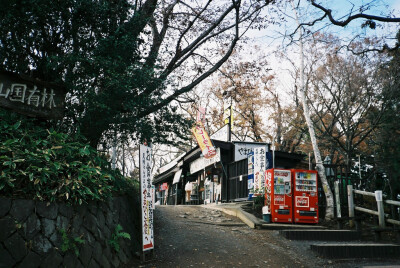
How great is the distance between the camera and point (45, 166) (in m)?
6.23

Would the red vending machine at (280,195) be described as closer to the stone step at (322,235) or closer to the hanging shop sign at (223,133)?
the stone step at (322,235)

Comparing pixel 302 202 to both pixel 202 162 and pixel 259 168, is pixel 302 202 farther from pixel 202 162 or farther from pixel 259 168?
pixel 202 162

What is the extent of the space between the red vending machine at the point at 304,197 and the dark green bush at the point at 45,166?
8829 mm

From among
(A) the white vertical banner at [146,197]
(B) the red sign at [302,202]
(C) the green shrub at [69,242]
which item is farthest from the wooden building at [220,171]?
(C) the green shrub at [69,242]

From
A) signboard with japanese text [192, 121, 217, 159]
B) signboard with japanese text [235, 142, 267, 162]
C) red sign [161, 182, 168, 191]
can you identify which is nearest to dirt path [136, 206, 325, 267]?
signboard with japanese text [192, 121, 217, 159]

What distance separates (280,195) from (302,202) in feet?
3.35

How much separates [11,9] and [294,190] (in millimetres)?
11465

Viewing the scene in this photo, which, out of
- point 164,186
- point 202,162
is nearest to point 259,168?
point 202,162

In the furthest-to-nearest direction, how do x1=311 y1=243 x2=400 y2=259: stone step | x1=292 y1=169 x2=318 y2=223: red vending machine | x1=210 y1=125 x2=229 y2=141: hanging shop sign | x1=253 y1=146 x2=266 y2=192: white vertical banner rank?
x1=210 y1=125 x2=229 y2=141: hanging shop sign
x1=253 y1=146 x2=266 y2=192: white vertical banner
x1=292 y1=169 x2=318 y2=223: red vending machine
x1=311 y1=243 x2=400 y2=259: stone step

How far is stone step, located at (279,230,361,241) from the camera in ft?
36.5

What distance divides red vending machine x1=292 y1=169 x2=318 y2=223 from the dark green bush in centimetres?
883

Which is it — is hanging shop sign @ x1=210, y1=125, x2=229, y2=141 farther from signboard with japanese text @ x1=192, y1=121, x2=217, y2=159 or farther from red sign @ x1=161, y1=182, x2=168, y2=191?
red sign @ x1=161, y1=182, x2=168, y2=191

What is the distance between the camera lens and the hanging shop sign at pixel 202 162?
21766mm

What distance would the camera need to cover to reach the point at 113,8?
8.80 m
